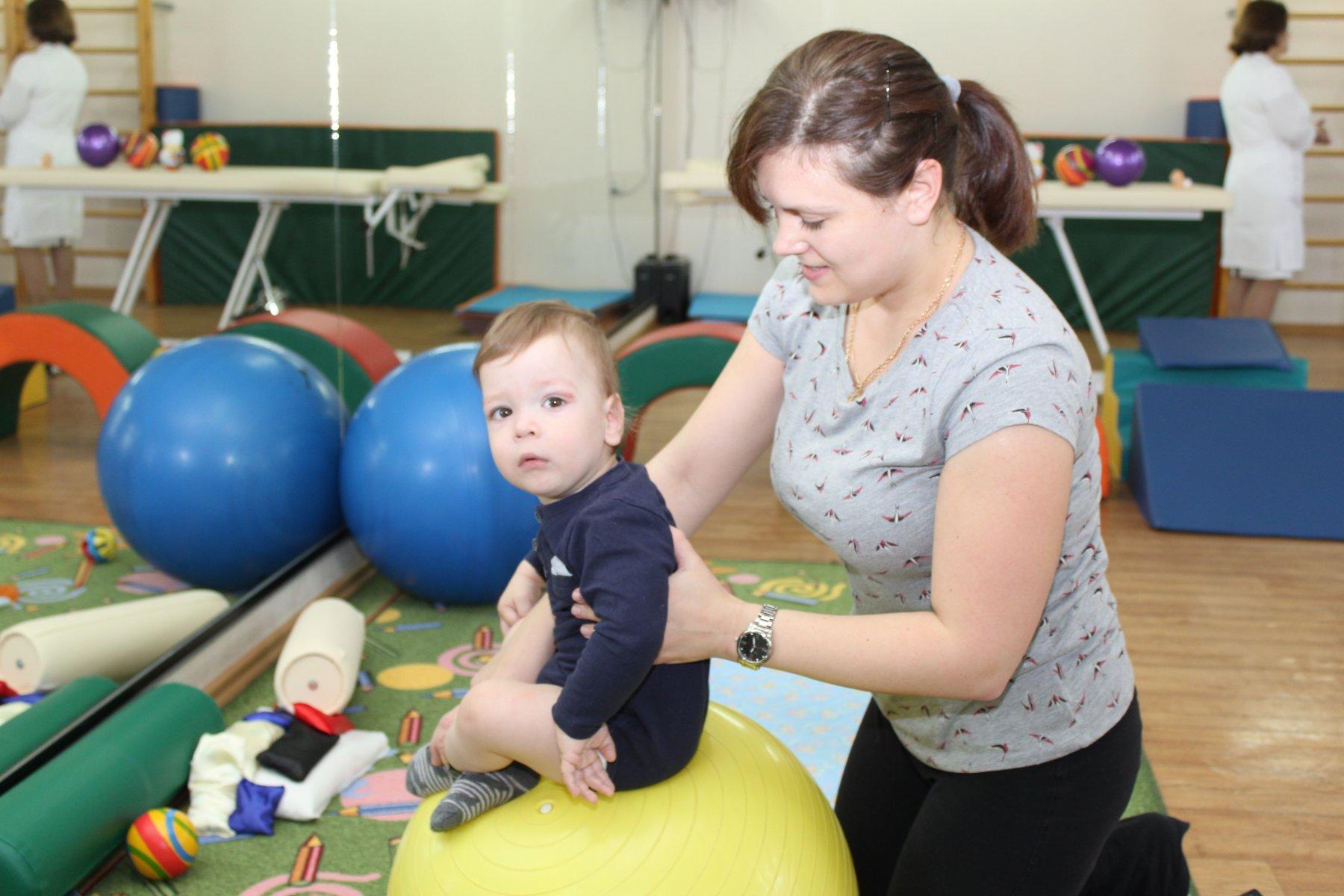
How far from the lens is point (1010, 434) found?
1148 mm

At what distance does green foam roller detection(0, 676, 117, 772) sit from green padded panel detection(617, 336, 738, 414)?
6.41 ft

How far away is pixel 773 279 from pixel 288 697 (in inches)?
59.1

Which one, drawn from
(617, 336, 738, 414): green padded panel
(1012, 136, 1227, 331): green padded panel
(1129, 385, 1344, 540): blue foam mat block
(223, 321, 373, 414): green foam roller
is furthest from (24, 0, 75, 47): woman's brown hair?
(1012, 136, 1227, 331): green padded panel

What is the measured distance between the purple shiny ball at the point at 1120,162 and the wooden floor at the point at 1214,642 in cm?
170

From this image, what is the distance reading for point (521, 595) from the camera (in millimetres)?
1542

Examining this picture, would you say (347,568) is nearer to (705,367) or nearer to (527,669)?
(705,367)

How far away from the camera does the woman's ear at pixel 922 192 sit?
1.21 meters

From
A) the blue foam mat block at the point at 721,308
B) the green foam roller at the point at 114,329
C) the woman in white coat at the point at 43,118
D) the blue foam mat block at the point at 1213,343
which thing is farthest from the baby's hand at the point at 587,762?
the blue foam mat block at the point at 721,308

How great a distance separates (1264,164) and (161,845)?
18.1ft

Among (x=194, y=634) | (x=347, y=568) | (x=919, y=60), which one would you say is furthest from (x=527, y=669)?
(x=347, y=568)

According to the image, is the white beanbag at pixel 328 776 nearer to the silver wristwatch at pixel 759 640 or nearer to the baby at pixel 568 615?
the baby at pixel 568 615

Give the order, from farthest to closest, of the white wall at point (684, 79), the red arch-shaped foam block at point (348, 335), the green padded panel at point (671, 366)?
the white wall at point (684, 79) < the green padded panel at point (671, 366) < the red arch-shaped foam block at point (348, 335)

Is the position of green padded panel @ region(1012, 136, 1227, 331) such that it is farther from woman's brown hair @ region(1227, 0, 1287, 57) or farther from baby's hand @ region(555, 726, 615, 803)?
baby's hand @ region(555, 726, 615, 803)

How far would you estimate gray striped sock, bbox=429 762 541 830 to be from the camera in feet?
4.44
